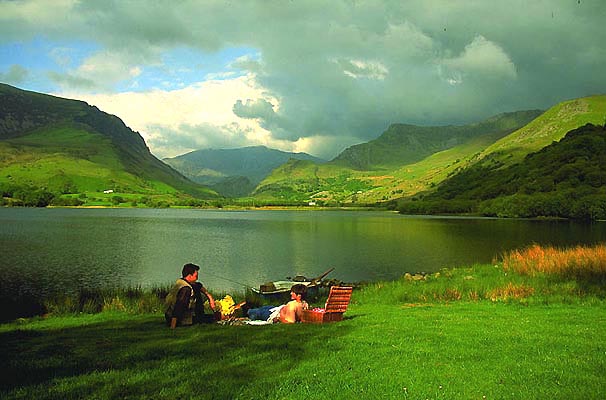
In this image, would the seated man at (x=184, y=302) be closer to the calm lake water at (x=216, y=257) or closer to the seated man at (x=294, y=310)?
the seated man at (x=294, y=310)

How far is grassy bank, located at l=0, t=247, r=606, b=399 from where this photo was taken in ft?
26.3

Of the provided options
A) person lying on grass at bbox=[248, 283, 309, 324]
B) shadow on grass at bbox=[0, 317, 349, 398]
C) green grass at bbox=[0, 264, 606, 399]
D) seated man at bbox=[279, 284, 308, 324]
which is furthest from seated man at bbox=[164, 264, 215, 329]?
seated man at bbox=[279, 284, 308, 324]

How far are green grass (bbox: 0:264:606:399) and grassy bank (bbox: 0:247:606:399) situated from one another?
26 mm

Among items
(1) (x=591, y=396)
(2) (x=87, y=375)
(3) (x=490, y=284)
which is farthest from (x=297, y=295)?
(3) (x=490, y=284)

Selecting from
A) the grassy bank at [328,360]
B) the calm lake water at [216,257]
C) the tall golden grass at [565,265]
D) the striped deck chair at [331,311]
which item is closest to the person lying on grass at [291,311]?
the striped deck chair at [331,311]

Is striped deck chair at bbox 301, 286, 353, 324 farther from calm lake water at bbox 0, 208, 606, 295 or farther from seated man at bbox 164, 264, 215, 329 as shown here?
calm lake water at bbox 0, 208, 606, 295

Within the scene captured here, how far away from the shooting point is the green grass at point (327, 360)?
8023mm

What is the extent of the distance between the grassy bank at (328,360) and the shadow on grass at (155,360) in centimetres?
3

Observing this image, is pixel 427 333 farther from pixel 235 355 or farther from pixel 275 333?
pixel 235 355

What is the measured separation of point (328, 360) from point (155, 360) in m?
3.88

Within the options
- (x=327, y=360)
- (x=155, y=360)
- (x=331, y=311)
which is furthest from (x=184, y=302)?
(x=327, y=360)

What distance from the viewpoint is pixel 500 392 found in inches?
315

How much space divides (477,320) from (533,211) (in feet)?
569

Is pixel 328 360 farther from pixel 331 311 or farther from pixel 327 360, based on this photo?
pixel 331 311
